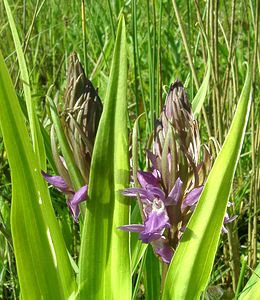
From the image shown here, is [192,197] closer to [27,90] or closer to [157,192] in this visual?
[157,192]

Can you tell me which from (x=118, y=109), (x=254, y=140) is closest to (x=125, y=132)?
(x=118, y=109)

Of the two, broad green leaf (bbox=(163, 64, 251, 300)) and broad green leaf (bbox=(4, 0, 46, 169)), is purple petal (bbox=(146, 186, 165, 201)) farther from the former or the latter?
broad green leaf (bbox=(4, 0, 46, 169))

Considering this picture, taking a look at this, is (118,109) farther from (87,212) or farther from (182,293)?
(182,293)

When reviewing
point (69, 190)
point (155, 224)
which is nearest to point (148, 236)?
point (155, 224)

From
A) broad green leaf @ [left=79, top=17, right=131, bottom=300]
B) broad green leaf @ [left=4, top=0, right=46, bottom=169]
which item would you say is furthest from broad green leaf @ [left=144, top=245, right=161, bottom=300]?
broad green leaf @ [left=4, top=0, right=46, bottom=169]

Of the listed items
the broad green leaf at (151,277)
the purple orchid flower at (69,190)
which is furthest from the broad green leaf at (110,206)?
the broad green leaf at (151,277)

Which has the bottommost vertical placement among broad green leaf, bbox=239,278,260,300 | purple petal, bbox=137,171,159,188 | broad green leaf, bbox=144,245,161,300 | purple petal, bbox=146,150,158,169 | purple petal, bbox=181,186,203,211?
broad green leaf, bbox=144,245,161,300
